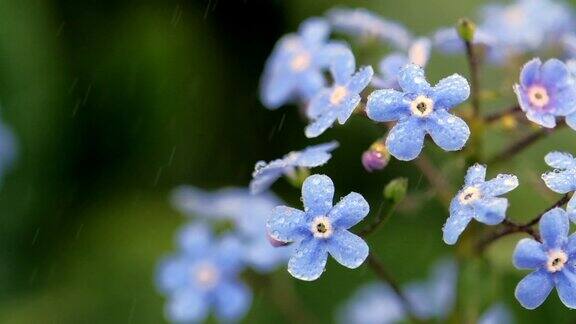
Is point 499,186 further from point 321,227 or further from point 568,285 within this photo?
point 321,227

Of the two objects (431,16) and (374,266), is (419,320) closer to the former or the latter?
(374,266)

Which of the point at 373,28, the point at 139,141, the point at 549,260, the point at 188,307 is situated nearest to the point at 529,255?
the point at 549,260

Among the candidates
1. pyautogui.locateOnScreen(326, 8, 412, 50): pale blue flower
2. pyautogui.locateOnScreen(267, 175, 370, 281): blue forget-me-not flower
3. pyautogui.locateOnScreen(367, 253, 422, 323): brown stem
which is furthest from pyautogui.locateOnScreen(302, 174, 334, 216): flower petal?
pyautogui.locateOnScreen(326, 8, 412, 50): pale blue flower

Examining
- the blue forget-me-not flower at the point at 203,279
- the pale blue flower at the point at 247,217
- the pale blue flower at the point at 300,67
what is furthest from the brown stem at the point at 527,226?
the blue forget-me-not flower at the point at 203,279

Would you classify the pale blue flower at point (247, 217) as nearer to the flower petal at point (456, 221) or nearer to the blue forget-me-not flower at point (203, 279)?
the blue forget-me-not flower at point (203, 279)

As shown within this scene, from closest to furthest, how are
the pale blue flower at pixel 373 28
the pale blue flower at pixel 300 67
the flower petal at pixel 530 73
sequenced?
the flower petal at pixel 530 73, the pale blue flower at pixel 300 67, the pale blue flower at pixel 373 28

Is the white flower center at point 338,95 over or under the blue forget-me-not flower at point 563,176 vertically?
under
